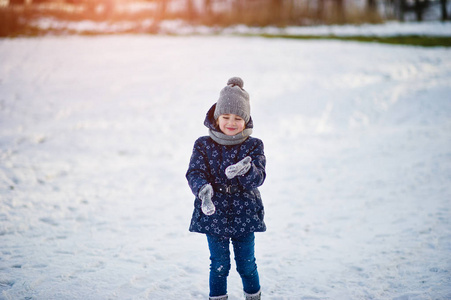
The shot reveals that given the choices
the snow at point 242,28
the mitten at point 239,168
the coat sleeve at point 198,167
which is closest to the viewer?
the mitten at point 239,168

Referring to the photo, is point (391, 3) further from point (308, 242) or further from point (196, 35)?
point (308, 242)

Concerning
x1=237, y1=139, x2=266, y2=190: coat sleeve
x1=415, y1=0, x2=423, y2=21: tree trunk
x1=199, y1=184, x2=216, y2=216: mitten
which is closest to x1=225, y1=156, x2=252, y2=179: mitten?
x1=237, y1=139, x2=266, y2=190: coat sleeve

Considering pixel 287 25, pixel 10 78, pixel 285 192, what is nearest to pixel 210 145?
pixel 285 192

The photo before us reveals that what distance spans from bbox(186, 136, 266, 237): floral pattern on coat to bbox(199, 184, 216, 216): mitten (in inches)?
4.5

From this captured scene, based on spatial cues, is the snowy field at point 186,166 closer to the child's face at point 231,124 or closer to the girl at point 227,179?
the girl at point 227,179

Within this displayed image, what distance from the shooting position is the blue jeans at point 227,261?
2514mm

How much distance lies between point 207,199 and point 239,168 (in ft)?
0.88

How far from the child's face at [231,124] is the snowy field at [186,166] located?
57.0 inches

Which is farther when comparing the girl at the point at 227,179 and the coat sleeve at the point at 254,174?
the girl at the point at 227,179

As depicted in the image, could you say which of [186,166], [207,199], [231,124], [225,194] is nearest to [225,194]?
[225,194]

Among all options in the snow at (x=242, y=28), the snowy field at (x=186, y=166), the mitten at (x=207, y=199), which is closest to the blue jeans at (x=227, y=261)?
the mitten at (x=207, y=199)

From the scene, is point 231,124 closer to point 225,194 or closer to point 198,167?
point 198,167

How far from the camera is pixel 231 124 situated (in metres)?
2.44

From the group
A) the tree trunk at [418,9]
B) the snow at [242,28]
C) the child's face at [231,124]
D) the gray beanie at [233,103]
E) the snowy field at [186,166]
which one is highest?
the tree trunk at [418,9]
